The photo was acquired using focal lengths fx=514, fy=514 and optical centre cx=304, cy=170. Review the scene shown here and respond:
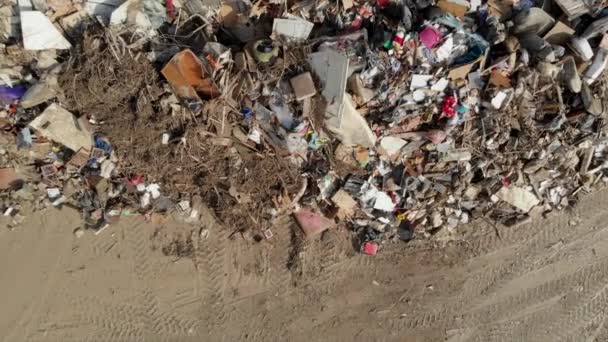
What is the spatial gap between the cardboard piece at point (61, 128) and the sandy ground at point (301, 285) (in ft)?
2.88

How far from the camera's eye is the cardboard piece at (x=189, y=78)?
4938 millimetres

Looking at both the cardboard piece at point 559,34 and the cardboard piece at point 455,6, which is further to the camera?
the cardboard piece at point 559,34

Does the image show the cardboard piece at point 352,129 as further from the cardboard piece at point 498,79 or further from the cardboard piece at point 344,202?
the cardboard piece at point 498,79

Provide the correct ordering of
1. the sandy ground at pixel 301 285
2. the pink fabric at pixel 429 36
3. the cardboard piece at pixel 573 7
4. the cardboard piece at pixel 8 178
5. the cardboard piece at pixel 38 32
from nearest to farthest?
the cardboard piece at pixel 38 32 < the pink fabric at pixel 429 36 < the cardboard piece at pixel 573 7 < the cardboard piece at pixel 8 178 < the sandy ground at pixel 301 285

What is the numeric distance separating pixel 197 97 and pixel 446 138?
8.77 feet

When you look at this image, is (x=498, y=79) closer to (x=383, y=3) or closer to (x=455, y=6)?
(x=455, y=6)

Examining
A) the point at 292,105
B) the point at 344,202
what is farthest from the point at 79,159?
the point at 344,202

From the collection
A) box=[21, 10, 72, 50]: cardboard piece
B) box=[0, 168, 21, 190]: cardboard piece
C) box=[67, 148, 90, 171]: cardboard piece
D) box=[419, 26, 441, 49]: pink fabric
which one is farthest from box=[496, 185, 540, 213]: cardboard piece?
box=[0, 168, 21, 190]: cardboard piece

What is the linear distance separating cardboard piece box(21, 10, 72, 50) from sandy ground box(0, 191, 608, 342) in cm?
181

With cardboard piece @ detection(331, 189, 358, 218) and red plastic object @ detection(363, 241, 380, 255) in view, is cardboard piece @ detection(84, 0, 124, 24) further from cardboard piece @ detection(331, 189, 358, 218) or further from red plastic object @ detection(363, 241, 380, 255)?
red plastic object @ detection(363, 241, 380, 255)

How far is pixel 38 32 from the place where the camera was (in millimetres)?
4941

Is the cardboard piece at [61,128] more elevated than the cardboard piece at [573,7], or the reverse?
the cardboard piece at [573,7]

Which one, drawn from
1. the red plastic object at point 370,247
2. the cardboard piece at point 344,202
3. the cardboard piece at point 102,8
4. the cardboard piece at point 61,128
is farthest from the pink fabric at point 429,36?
the cardboard piece at point 61,128

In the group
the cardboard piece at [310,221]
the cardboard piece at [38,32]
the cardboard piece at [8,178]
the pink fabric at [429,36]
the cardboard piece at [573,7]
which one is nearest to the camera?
the cardboard piece at [38,32]
